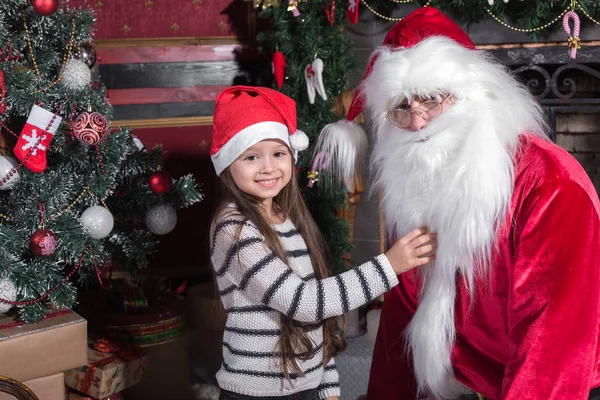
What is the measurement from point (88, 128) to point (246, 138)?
2.11ft

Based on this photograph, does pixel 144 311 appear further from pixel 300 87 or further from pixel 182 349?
pixel 300 87

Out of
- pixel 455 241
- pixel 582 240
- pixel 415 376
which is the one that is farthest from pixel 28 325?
pixel 582 240

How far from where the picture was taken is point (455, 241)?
143 cm

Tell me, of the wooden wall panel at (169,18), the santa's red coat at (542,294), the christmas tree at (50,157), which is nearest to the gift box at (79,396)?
the christmas tree at (50,157)

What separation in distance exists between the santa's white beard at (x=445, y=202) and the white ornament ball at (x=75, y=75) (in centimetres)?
104

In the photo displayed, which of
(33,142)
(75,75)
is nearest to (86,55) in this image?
(75,75)

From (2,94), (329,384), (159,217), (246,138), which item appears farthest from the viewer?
(159,217)

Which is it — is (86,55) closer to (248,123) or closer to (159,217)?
(159,217)

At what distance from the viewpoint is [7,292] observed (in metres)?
2.01

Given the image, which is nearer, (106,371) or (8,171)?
(8,171)

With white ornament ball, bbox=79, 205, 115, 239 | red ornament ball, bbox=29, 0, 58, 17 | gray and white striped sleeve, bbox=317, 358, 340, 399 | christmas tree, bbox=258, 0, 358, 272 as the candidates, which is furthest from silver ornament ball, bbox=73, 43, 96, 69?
gray and white striped sleeve, bbox=317, 358, 340, 399

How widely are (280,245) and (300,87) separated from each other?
122cm

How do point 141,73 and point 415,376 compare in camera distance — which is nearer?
point 415,376

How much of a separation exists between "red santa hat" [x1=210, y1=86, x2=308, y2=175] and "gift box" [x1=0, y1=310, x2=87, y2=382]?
0.75 metres
